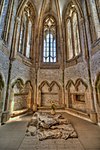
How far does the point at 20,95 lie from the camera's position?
7.62 metres

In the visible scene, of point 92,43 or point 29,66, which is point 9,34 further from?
point 92,43

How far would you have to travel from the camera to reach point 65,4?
959 cm

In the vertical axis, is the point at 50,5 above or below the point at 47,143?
above

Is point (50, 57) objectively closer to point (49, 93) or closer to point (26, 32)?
point (26, 32)

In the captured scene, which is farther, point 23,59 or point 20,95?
point 23,59

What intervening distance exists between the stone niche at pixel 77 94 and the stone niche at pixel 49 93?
106 centimetres

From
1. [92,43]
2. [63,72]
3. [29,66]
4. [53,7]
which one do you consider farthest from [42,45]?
[92,43]

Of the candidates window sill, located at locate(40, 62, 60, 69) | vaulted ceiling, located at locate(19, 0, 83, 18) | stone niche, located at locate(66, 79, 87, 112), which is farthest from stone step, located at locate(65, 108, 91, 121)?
vaulted ceiling, located at locate(19, 0, 83, 18)

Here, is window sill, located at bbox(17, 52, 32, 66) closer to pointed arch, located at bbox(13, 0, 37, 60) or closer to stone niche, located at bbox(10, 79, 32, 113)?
pointed arch, located at bbox(13, 0, 37, 60)

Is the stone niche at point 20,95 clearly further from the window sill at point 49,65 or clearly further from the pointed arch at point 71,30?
the pointed arch at point 71,30

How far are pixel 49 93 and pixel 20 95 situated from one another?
287 centimetres

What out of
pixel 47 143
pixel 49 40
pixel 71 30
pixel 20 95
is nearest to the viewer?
pixel 47 143

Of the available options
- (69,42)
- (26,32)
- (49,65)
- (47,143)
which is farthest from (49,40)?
(47,143)

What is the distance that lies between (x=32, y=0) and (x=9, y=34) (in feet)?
18.6
